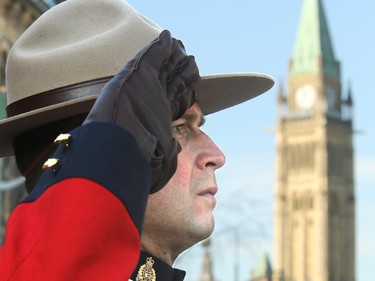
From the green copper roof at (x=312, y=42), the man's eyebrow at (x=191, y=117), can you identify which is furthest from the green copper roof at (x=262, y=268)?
the man's eyebrow at (x=191, y=117)

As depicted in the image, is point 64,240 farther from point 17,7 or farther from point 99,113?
point 17,7

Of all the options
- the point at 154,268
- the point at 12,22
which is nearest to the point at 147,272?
the point at 154,268

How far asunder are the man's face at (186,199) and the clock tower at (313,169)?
303 ft

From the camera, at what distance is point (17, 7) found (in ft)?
76.6

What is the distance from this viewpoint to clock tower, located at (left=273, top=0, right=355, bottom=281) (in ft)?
313

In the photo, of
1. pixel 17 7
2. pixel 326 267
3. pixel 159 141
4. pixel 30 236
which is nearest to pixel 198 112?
pixel 159 141

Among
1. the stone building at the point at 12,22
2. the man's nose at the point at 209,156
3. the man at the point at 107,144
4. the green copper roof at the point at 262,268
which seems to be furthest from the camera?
the green copper roof at the point at 262,268

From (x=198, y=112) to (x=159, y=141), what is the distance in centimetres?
57

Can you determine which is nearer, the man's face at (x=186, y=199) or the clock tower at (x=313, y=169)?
the man's face at (x=186, y=199)

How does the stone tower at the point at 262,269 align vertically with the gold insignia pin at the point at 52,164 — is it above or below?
below

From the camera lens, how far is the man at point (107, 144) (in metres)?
1.36

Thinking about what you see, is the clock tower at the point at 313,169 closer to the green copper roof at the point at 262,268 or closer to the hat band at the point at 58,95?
the green copper roof at the point at 262,268

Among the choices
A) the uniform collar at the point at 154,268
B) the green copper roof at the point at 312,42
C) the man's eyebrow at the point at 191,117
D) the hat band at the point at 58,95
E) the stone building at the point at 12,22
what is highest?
the hat band at the point at 58,95

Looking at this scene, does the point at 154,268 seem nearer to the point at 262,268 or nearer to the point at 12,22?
the point at 12,22
